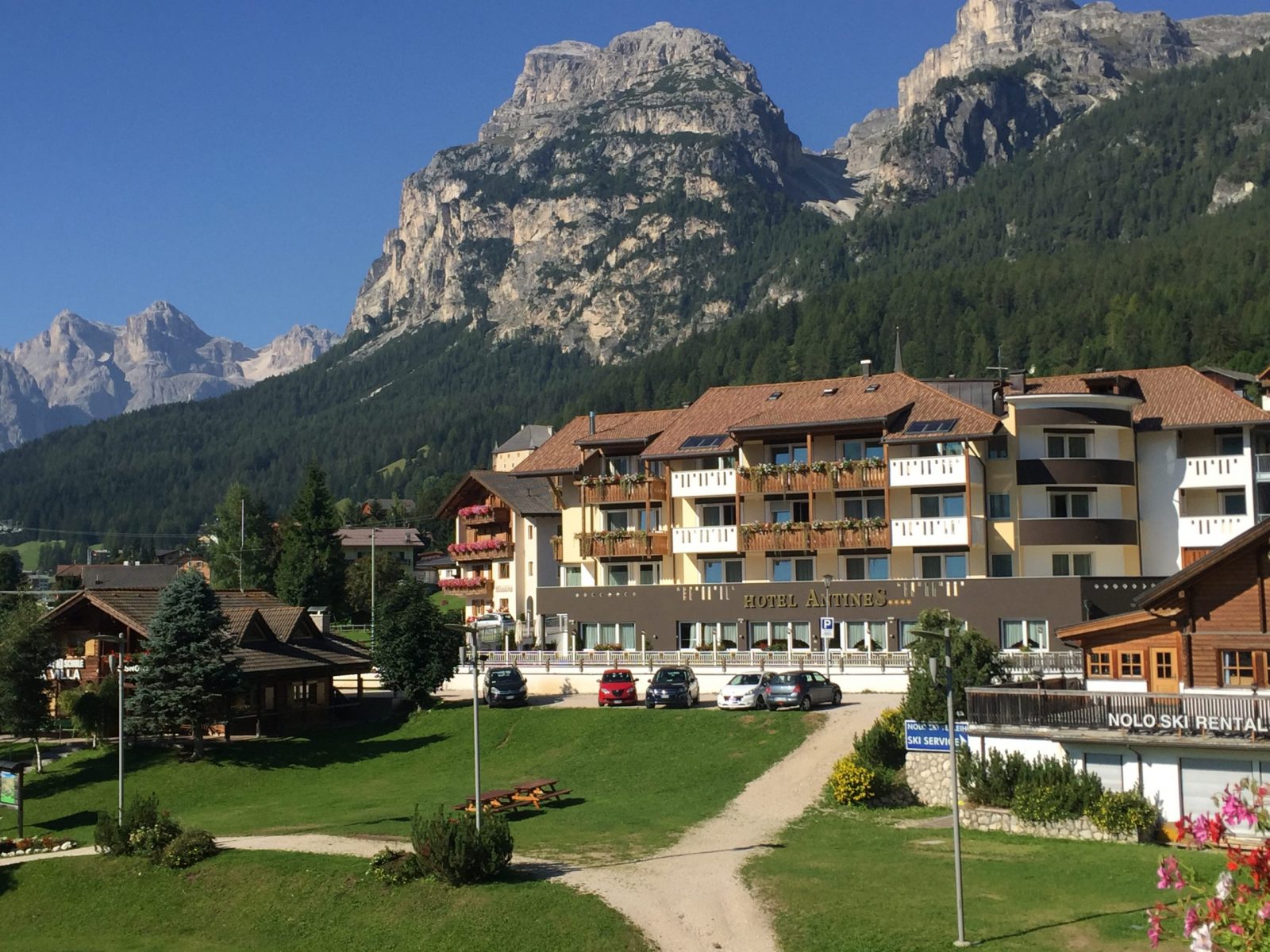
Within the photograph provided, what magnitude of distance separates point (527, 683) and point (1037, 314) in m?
149

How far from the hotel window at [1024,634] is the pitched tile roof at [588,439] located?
2180 centimetres

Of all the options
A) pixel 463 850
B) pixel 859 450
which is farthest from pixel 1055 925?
pixel 859 450

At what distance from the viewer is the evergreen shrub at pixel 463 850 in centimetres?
3173

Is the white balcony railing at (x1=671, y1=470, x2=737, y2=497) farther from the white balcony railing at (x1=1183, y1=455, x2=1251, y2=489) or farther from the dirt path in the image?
the dirt path

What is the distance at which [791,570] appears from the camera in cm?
6738

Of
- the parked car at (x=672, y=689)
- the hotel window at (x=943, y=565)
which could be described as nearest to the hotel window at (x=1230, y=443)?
the hotel window at (x=943, y=565)

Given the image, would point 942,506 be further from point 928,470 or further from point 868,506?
point 868,506

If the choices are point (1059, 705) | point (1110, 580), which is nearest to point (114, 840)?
point (1059, 705)

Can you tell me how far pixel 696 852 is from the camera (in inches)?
1348

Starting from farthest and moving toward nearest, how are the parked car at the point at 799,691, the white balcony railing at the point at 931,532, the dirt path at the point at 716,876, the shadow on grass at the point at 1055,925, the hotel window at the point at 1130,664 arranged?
1. the white balcony railing at the point at 931,532
2. the parked car at the point at 799,691
3. the hotel window at the point at 1130,664
4. the dirt path at the point at 716,876
5. the shadow on grass at the point at 1055,925

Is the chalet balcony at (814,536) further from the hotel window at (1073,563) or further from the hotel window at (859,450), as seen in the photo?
the hotel window at (1073,563)

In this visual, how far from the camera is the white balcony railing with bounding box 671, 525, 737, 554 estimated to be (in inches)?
2682

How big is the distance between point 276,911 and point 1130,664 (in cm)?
2468

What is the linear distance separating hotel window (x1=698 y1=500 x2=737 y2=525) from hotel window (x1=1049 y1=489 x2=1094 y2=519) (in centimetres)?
1512
